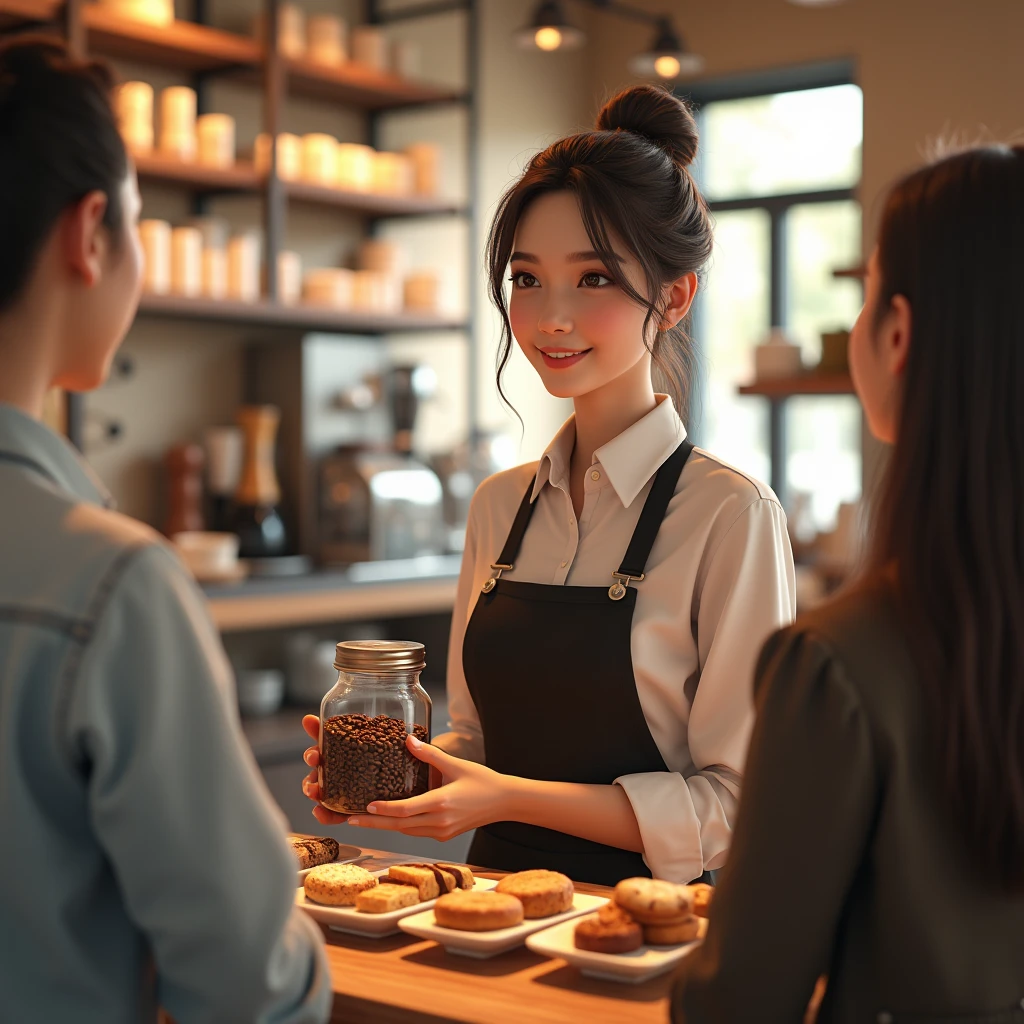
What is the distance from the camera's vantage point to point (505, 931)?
123 cm

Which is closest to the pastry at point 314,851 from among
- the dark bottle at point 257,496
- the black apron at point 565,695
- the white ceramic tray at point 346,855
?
the white ceramic tray at point 346,855

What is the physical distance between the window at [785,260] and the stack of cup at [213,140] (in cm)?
205

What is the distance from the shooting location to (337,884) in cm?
133

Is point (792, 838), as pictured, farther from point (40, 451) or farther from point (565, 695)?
point (565, 695)

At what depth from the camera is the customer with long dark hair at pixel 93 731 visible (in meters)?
0.85

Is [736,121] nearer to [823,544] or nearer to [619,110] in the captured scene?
[823,544]

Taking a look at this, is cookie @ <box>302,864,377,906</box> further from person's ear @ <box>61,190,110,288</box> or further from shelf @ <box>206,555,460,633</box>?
shelf @ <box>206,555,460,633</box>

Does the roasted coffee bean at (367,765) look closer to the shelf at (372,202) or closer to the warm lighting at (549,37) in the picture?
the shelf at (372,202)

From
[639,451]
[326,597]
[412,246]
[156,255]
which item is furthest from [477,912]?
[412,246]

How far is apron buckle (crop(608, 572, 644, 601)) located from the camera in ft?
5.33

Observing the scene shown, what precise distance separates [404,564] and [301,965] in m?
3.34

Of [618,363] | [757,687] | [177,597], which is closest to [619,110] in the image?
[618,363]

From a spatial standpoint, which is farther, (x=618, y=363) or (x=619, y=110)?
(x=619, y=110)

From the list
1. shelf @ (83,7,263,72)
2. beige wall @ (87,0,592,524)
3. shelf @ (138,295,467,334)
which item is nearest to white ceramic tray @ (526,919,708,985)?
shelf @ (138,295,467,334)
